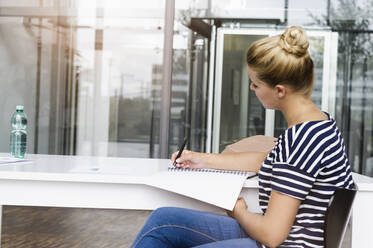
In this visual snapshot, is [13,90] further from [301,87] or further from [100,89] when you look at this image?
[301,87]

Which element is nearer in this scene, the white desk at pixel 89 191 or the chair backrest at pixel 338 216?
the chair backrest at pixel 338 216

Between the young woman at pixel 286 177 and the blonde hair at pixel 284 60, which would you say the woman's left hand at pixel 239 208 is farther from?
the blonde hair at pixel 284 60

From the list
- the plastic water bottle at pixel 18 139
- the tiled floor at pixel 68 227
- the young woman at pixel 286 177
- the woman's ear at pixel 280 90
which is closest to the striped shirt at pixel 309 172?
the young woman at pixel 286 177

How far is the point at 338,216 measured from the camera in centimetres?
115

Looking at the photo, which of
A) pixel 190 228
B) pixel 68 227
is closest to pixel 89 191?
pixel 190 228

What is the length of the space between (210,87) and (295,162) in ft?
15.7

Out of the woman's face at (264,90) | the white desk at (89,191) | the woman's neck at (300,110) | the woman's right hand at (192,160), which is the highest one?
the woman's face at (264,90)

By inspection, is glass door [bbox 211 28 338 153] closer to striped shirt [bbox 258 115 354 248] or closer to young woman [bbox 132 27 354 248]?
young woman [bbox 132 27 354 248]

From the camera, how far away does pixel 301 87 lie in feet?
4.35

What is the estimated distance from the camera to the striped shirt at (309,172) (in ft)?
3.92

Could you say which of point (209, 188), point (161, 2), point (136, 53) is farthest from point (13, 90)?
point (209, 188)

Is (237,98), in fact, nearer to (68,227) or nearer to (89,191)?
(68,227)

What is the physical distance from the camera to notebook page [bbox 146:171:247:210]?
142 cm

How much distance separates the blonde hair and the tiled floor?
2920mm
